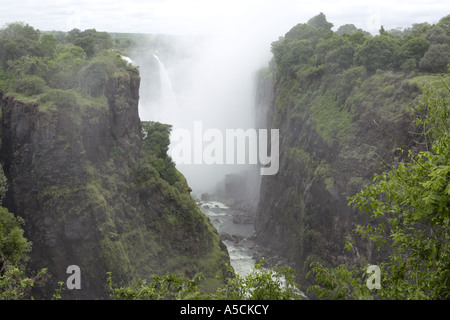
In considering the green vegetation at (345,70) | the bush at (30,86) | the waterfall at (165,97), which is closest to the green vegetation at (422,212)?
the bush at (30,86)

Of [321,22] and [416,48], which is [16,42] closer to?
[416,48]

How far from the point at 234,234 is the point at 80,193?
72.4ft

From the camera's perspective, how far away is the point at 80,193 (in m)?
23.3

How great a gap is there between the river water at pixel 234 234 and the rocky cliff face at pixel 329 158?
5.96ft

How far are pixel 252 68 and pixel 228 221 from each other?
109 ft

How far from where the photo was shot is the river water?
117 ft

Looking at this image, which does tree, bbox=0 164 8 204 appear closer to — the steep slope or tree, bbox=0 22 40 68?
tree, bbox=0 22 40 68

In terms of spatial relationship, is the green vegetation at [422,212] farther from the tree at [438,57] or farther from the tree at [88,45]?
the tree at [88,45]

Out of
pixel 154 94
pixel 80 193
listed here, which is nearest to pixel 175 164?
pixel 80 193

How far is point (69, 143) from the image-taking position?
23438 mm

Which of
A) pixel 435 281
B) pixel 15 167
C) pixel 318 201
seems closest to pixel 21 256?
pixel 15 167

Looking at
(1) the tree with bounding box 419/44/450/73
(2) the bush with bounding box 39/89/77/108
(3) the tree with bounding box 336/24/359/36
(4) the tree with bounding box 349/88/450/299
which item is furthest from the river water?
(3) the tree with bounding box 336/24/359/36

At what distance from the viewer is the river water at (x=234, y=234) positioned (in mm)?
35625

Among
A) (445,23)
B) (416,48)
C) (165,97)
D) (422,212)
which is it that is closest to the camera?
(422,212)
